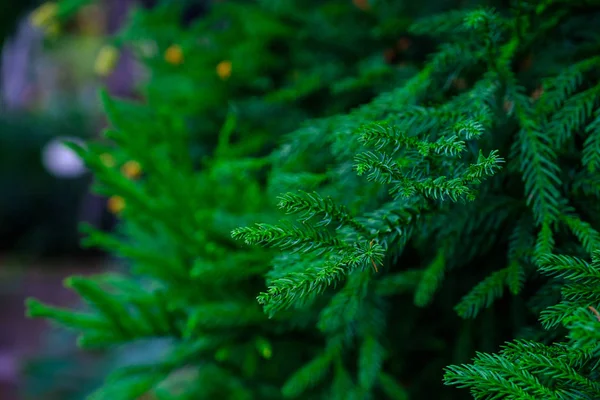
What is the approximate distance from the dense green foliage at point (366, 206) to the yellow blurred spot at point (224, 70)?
0.01 metres

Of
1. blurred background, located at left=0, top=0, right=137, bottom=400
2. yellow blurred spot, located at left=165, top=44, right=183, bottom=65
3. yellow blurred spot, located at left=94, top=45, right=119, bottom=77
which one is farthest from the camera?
blurred background, located at left=0, top=0, right=137, bottom=400

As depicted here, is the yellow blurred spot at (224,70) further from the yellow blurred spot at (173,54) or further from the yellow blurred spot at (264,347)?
the yellow blurred spot at (264,347)

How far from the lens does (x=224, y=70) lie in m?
1.47

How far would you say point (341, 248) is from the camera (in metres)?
0.65

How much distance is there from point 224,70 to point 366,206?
0.76m

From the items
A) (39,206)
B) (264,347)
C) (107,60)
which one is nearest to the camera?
(264,347)

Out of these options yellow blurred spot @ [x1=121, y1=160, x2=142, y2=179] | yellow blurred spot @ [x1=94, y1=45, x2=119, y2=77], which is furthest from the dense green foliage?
yellow blurred spot @ [x1=94, y1=45, x2=119, y2=77]

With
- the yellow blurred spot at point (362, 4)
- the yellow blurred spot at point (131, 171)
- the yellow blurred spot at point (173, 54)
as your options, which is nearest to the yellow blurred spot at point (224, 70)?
the yellow blurred spot at point (173, 54)

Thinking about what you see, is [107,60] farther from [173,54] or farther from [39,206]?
[39,206]

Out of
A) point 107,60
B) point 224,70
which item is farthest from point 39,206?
point 224,70

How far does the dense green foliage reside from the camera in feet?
2.17

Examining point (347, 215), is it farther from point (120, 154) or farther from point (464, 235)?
point (120, 154)

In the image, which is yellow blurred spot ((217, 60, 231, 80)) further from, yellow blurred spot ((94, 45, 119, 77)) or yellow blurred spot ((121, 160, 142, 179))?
yellow blurred spot ((94, 45, 119, 77))

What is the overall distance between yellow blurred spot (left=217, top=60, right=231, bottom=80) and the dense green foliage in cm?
1
